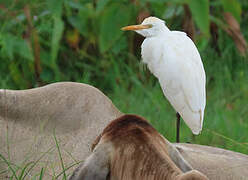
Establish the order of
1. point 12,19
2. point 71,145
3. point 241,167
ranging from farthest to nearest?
1. point 12,19
2. point 71,145
3. point 241,167

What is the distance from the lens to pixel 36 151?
1.39 metres

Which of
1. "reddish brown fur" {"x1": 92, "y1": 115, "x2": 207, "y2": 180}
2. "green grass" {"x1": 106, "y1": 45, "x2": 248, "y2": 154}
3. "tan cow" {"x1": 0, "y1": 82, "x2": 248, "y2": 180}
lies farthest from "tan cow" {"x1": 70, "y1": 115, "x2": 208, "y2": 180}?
"green grass" {"x1": 106, "y1": 45, "x2": 248, "y2": 154}

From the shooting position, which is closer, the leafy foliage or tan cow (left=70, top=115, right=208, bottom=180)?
tan cow (left=70, top=115, right=208, bottom=180)

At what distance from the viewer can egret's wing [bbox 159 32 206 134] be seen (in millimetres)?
1332

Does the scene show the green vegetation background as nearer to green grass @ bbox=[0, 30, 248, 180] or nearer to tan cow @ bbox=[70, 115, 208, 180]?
green grass @ bbox=[0, 30, 248, 180]

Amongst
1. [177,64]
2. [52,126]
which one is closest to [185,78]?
[177,64]

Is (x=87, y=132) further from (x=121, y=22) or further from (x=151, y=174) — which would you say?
(x=121, y=22)

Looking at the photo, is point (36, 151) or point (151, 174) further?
point (36, 151)

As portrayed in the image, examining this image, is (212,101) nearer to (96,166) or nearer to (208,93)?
(208,93)

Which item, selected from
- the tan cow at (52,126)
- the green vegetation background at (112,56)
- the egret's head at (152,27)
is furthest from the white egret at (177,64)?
the green vegetation background at (112,56)

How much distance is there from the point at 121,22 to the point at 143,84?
2.28ft

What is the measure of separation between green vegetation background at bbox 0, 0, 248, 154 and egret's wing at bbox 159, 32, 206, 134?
85cm

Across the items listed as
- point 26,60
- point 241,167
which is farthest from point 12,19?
point 241,167

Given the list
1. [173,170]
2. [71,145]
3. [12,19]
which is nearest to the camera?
[173,170]
